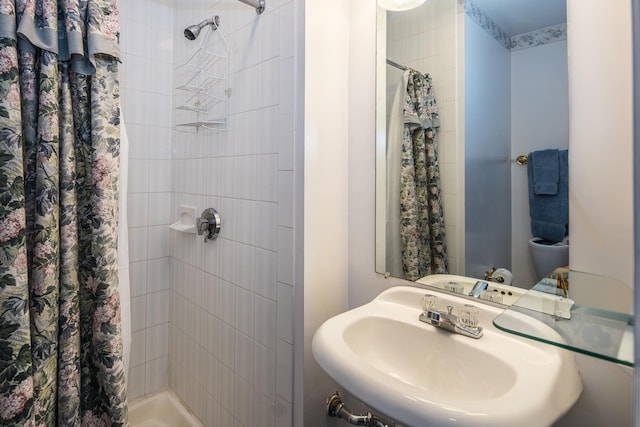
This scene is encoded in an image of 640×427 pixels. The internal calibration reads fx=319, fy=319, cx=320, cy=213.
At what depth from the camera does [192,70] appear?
63.9 inches

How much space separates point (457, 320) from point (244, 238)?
818mm

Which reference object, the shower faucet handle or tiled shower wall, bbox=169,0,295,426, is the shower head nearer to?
tiled shower wall, bbox=169,0,295,426

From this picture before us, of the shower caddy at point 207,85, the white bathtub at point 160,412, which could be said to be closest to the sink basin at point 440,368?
the shower caddy at point 207,85

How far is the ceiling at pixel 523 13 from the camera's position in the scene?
798 mm

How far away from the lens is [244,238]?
128cm

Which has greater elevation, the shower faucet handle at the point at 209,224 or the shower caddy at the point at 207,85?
the shower caddy at the point at 207,85

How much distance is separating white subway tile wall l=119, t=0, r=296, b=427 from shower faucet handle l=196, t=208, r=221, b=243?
32 mm

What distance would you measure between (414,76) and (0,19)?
1239 mm

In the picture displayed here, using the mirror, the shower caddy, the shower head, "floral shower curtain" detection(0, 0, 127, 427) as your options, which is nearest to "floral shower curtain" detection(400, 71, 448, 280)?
the mirror

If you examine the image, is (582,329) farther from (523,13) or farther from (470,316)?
(523,13)

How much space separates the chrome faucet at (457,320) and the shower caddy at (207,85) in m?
1.08

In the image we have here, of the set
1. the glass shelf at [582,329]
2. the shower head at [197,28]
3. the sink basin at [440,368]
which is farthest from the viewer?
the shower head at [197,28]

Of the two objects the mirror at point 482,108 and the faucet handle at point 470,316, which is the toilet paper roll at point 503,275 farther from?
the faucet handle at point 470,316

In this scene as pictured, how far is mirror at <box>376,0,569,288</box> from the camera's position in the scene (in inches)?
32.9
